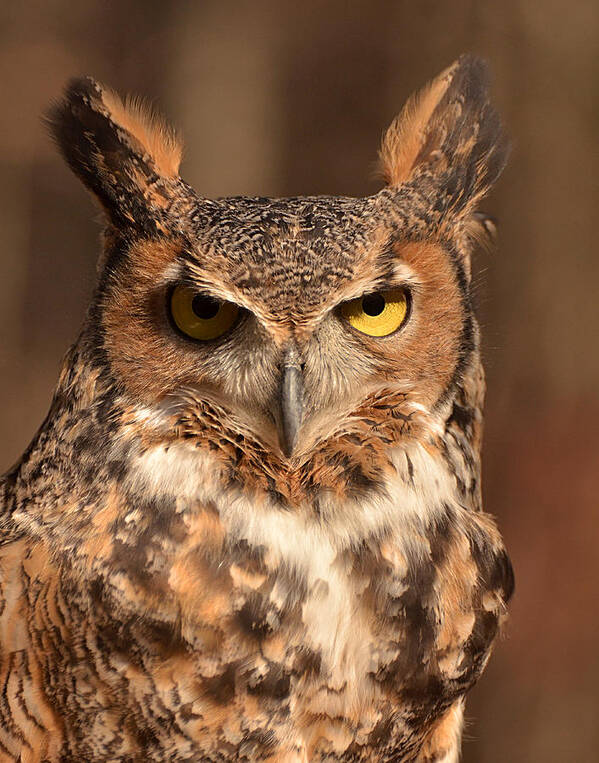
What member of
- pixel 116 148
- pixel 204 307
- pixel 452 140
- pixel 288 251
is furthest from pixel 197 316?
pixel 452 140

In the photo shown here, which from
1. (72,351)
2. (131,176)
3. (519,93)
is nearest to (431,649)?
(72,351)

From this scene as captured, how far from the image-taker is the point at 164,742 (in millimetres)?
1190

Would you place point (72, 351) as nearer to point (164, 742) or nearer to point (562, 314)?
point (164, 742)

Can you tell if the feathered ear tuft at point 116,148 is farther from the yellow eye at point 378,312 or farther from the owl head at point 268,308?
the yellow eye at point 378,312

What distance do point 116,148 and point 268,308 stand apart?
0.32 meters

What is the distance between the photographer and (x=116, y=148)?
1261 mm

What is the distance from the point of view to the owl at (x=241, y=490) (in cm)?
116

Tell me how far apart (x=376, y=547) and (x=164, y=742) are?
0.35m

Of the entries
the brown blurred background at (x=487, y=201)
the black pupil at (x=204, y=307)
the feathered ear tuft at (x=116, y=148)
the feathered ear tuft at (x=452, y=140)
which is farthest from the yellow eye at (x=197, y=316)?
the brown blurred background at (x=487, y=201)

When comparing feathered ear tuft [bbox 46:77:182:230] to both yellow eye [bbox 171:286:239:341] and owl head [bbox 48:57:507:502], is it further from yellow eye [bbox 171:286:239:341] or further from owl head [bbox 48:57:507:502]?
yellow eye [bbox 171:286:239:341]

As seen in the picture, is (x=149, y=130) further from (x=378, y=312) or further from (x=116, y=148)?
(x=378, y=312)

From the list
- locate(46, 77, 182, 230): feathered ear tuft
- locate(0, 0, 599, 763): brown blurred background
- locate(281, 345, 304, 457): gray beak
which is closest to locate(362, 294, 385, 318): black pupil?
locate(281, 345, 304, 457): gray beak

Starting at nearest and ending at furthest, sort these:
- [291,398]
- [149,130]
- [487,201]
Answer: [291,398] < [149,130] < [487,201]

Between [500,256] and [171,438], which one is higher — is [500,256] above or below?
above
